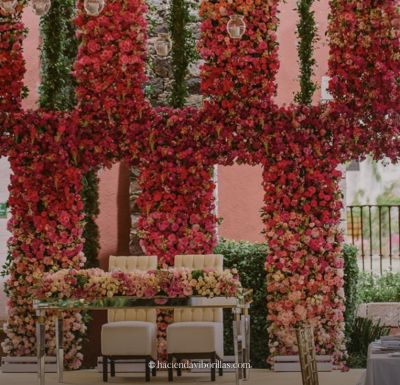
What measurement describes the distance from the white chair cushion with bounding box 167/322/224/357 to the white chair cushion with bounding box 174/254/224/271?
73cm

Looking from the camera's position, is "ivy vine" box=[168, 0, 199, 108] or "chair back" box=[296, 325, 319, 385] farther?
"ivy vine" box=[168, 0, 199, 108]

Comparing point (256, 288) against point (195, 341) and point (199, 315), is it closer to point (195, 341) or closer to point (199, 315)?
point (199, 315)

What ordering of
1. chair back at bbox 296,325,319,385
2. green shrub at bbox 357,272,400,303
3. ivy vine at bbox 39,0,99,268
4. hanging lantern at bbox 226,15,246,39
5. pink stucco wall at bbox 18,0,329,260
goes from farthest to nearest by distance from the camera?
green shrub at bbox 357,272,400,303
pink stucco wall at bbox 18,0,329,260
ivy vine at bbox 39,0,99,268
hanging lantern at bbox 226,15,246,39
chair back at bbox 296,325,319,385

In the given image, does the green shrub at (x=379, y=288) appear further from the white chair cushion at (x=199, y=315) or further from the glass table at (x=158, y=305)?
the glass table at (x=158, y=305)

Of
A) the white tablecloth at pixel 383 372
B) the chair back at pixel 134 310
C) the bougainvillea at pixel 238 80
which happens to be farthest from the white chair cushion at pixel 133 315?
the white tablecloth at pixel 383 372

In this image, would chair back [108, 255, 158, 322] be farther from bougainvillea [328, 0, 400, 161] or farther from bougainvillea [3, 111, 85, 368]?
bougainvillea [328, 0, 400, 161]

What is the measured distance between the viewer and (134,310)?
30.2ft

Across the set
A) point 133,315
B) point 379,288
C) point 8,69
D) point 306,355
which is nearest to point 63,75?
point 8,69

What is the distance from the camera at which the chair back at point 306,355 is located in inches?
192

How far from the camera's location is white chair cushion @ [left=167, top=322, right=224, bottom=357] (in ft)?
Result: 28.2

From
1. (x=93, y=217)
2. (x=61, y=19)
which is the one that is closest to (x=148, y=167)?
(x=93, y=217)

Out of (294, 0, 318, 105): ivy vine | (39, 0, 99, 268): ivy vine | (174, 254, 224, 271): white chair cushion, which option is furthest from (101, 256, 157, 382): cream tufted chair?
(294, 0, 318, 105): ivy vine

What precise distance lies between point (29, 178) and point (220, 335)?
8.28ft

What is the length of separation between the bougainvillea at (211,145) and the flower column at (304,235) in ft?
0.04
